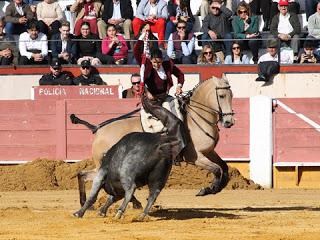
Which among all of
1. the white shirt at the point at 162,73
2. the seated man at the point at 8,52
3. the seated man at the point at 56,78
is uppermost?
the white shirt at the point at 162,73

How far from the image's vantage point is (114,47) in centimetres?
1894

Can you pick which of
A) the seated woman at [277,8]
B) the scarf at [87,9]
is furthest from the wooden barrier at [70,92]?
the seated woman at [277,8]

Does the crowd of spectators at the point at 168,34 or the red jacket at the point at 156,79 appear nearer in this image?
the red jacket at the point at 156,79

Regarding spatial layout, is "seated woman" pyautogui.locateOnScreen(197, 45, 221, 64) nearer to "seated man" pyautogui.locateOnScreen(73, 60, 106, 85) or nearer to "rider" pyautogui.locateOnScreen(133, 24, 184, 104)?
"seated man" pyautogui.locateOnScreen(73, 60, 106, 85)

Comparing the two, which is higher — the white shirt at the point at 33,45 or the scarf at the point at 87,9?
the scarf at the point at 87,9

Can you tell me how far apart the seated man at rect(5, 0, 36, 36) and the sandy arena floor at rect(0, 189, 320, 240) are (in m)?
4.71

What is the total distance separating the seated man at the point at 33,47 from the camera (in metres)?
18.9

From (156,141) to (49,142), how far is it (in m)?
6.64

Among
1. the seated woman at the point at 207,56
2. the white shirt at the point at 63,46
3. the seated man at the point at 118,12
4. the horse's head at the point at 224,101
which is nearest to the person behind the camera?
the horse's head at the point at 224,101

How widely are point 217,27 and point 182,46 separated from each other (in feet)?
2.37

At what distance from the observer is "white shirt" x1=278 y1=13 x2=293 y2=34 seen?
18969 mm

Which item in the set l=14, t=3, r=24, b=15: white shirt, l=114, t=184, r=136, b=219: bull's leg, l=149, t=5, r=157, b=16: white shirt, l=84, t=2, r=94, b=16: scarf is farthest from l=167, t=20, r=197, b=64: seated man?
l=114, t=184, r=136, b=219: bull's leg

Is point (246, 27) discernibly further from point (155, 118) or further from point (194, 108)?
point (155, 118)

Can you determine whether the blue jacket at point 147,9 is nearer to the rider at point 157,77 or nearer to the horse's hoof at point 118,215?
the rider at point 157,77
